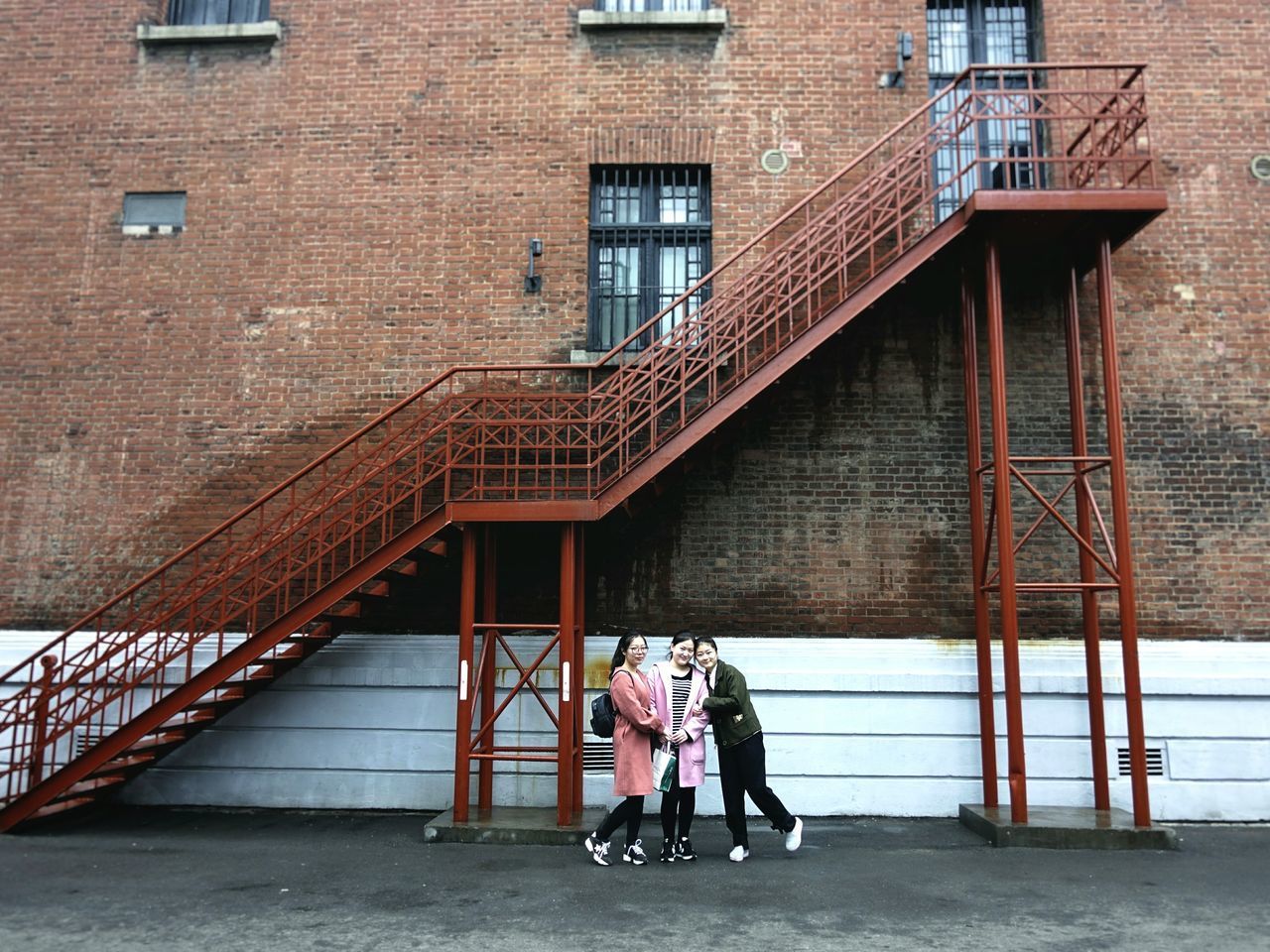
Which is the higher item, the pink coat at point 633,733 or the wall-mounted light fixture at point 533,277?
the wall-mounted light fixture at point 533,277

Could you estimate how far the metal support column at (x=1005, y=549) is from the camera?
7918mm

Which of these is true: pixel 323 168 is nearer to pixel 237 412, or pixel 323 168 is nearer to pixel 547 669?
pixel 237 412

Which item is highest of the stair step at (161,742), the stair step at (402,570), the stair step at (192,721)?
the stair step at (402,570)

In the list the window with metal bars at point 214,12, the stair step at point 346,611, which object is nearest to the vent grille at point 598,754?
the stair step at point 346,611

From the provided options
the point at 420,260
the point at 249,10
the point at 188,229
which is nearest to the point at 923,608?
the point at 420,260

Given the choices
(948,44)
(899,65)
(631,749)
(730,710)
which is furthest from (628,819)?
(948,44)

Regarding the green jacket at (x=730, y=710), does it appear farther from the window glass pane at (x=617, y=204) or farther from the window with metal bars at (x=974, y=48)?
the window with metal bars at (x=974, y=48)

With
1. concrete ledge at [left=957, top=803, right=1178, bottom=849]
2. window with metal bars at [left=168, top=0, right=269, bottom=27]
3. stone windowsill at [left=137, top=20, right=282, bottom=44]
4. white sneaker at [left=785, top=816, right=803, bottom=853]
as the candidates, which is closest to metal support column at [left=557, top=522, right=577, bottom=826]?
white sneaker at [left=785, top=816, right=803, bottom=853]

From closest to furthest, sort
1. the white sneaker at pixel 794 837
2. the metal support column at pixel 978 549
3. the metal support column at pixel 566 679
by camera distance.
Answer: the white sneaker at pixel 794 837, the metal support column at pixel 566 679, the metal support column at pixel 978 549

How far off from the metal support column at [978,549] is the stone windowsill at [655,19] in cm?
381

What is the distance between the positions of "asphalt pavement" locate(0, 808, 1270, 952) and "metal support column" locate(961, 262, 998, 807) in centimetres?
84

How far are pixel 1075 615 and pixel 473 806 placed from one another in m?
5.80

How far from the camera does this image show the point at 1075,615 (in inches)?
364

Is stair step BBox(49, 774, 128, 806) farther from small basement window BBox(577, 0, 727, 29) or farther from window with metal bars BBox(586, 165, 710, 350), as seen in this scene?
small basement window BBox(577, 0, 727, 29)
